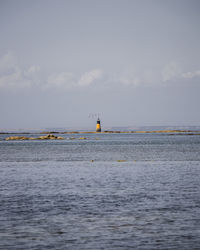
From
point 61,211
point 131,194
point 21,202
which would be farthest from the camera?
point 131,194

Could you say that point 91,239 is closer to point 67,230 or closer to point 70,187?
point 67,230

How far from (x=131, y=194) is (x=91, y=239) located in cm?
865

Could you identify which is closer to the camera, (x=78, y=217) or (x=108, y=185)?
(x=78, y=217)

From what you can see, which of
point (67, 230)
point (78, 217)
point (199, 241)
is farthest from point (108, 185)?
point (199, 241)

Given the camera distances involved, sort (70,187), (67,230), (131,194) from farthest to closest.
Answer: (70,187) < (131,194) < (67,230)

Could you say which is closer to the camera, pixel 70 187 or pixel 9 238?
pixel 9 238

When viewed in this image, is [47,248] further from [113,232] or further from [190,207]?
[190,207]

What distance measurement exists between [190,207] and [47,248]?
730 centimetres

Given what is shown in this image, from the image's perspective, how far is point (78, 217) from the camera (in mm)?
14477

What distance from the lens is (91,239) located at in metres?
11.7

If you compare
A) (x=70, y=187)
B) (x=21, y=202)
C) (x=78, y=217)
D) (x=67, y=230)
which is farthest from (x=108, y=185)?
(x=67, y=230)

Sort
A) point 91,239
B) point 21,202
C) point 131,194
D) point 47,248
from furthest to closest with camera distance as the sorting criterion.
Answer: point 131,194
point 21,202
point 91,239
point 47,248

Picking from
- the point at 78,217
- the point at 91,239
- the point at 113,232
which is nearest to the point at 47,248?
the point at 91,239

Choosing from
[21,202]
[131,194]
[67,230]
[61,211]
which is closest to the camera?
[67,230]
